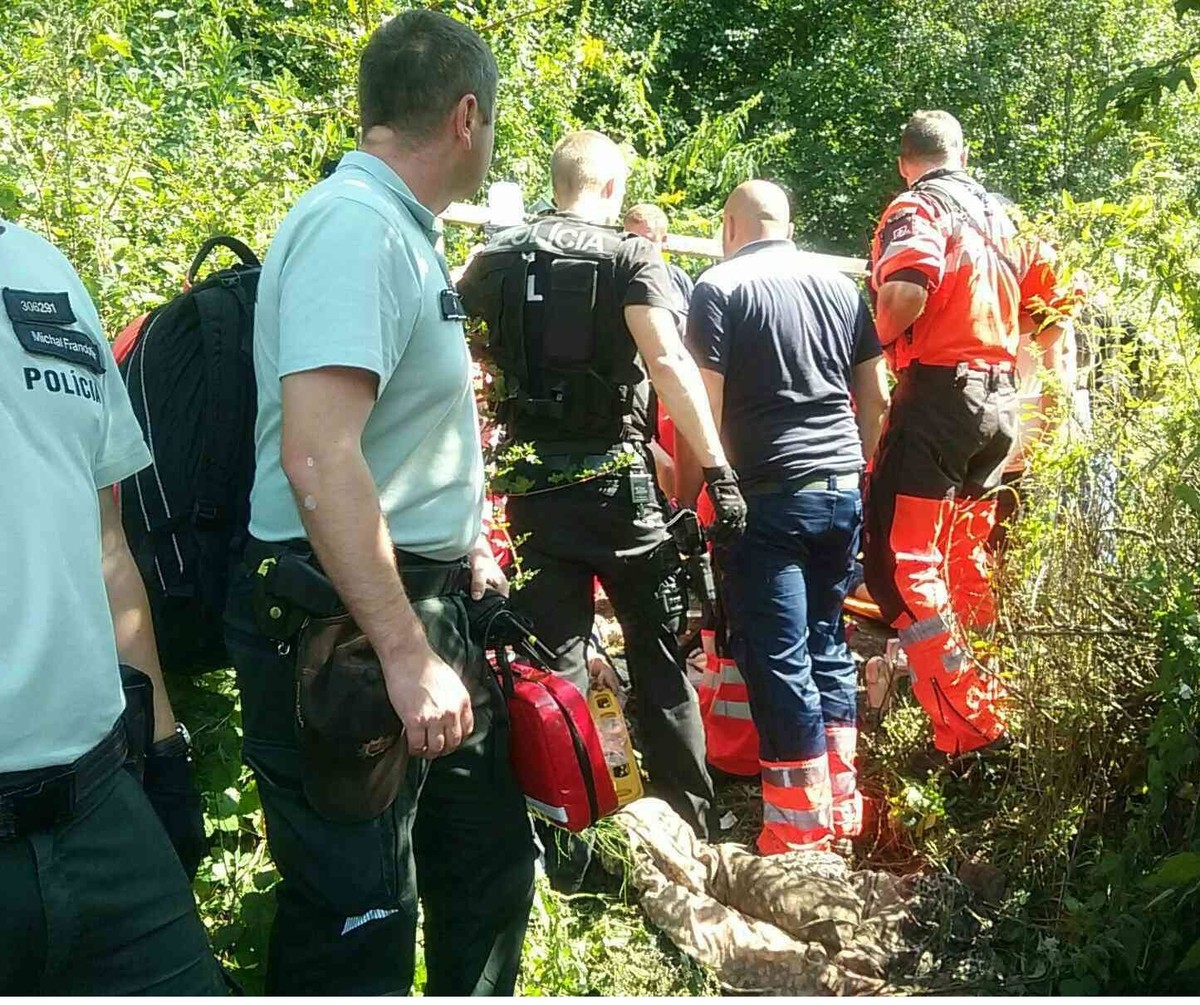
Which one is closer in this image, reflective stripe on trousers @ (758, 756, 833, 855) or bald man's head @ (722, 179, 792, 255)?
reflective stripe on trousers @ (758, 756, 833, 855)

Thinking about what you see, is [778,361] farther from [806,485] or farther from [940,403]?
[940,403]

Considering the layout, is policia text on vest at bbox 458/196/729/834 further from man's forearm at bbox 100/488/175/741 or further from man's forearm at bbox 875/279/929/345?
man's forearm at bbox 100/488/175/741

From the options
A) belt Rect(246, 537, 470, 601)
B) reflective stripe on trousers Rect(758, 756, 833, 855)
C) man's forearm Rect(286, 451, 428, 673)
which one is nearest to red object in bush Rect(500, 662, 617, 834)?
belt Rect(246, 537, 470, 601)

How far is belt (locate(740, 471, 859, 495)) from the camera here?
439 centimetres

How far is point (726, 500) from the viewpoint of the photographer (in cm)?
415

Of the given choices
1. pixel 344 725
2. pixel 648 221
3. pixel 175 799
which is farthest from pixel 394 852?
pixel 648 221

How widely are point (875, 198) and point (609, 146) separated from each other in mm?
11412

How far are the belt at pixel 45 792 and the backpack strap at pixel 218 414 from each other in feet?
2.23

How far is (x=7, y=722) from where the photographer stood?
1684 mm

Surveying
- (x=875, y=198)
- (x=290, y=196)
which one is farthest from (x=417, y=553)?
(x=875, y=198)

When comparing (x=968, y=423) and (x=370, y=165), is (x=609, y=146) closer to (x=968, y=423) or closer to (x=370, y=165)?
(x=968, y=423)

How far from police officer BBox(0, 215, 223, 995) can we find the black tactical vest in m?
2.22

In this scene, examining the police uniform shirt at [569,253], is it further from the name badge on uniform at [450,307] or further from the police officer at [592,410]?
the name badge on uniform at [450,307]

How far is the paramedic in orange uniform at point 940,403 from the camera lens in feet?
15.5
